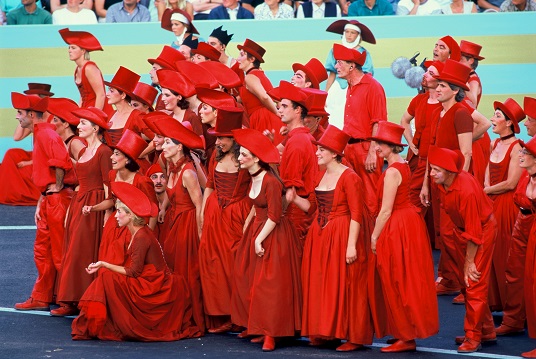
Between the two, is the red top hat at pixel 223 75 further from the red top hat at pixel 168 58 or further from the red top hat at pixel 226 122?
the red top hat at pixel 226 122

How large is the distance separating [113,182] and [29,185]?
5344mm

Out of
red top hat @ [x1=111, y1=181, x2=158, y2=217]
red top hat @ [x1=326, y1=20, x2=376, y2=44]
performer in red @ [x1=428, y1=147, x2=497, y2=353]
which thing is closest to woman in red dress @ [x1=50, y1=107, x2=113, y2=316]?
red top hat @ [x1=111, y1=181, x2=158, y2=217]

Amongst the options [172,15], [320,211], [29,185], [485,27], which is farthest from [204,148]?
[485,27]

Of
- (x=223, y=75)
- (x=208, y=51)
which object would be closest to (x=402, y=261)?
(x=223, y=75)

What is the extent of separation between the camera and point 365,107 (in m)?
10.7

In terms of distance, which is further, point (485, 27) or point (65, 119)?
point (485, 27)

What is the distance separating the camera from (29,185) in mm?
14211

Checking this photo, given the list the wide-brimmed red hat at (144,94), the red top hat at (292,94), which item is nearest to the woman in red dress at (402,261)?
the red top hat at (292,94)

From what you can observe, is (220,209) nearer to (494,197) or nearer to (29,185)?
(494,197)

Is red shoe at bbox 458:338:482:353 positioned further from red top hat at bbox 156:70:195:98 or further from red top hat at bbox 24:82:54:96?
red top hat at bbox 24:82:54:96

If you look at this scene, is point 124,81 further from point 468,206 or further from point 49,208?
point 468,206

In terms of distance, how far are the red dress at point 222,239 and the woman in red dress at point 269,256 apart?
35cm

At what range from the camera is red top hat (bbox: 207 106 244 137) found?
9164mm

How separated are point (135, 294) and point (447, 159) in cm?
257
